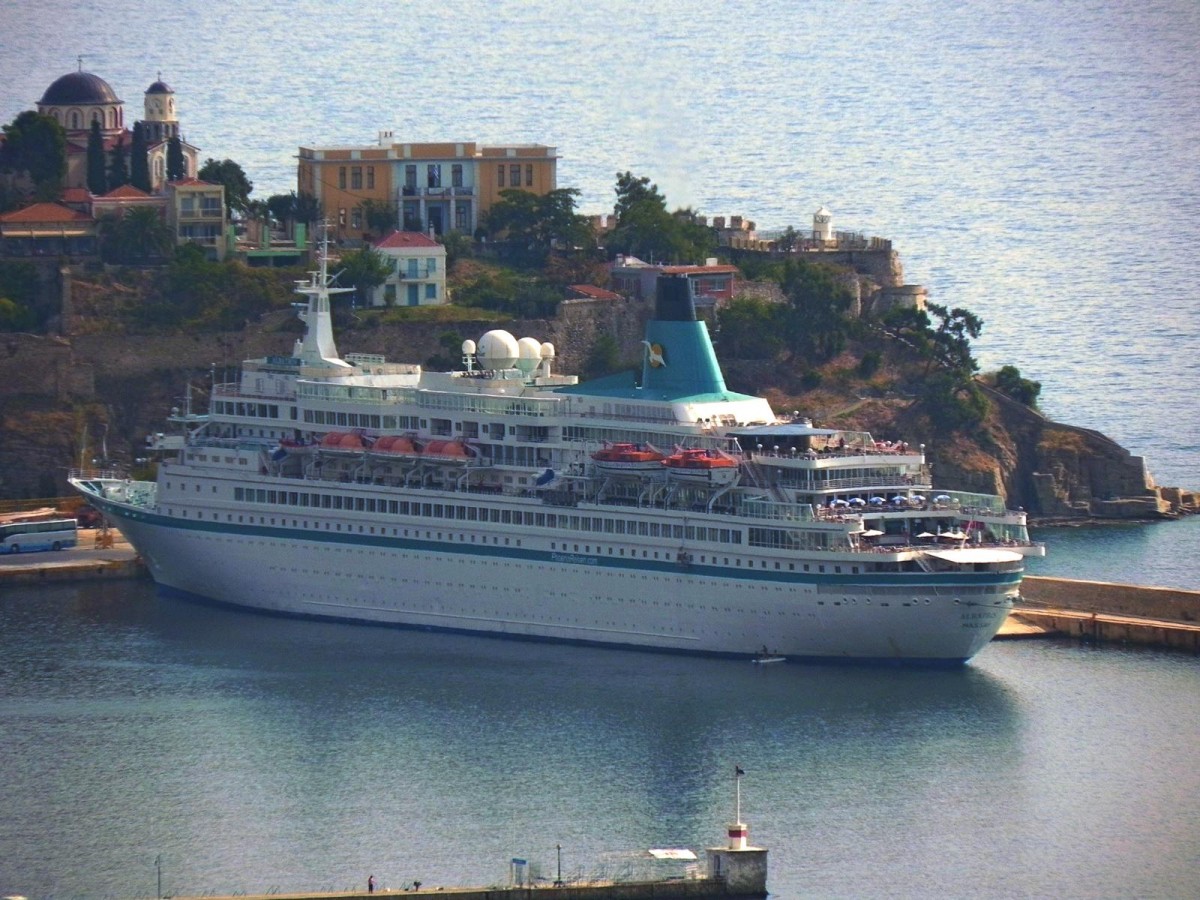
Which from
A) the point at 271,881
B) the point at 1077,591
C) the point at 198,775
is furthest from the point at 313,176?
the point at 271,881

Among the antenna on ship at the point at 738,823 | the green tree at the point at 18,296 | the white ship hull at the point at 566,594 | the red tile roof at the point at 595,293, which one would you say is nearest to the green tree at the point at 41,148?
the green tree at the point at 18,296

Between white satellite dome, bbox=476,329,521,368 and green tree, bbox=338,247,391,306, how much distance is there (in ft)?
62.2

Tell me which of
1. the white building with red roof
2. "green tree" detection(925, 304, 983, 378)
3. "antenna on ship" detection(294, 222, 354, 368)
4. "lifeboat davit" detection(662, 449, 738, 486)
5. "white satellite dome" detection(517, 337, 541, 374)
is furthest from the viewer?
"green tree" detection(925, 304, 983, 378)

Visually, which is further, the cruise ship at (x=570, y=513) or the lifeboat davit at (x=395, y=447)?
the lifeboat davit at (x=395, y=447)

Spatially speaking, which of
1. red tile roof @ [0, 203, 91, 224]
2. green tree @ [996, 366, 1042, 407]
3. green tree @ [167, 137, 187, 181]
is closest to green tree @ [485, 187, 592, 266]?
green tree @ [167, 137, 187, 181]

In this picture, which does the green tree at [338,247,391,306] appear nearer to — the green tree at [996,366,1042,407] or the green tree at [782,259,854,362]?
the green tree at [782,259,854,362]

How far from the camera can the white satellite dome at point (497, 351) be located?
85.3m

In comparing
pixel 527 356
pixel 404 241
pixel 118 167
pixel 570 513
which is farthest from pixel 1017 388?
pixel 118 167

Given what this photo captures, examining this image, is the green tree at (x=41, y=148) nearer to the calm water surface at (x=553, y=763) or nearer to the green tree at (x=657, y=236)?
the green tree at (x=657, y=236)

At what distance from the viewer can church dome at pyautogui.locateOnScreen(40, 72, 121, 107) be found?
113 metres

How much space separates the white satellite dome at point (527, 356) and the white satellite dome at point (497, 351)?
321 millimetres

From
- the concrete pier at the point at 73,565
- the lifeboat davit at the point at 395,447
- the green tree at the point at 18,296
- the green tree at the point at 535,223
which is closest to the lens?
the lifeboat davit at the point at 395,447

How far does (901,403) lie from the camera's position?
345ft

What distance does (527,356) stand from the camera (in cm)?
8606
